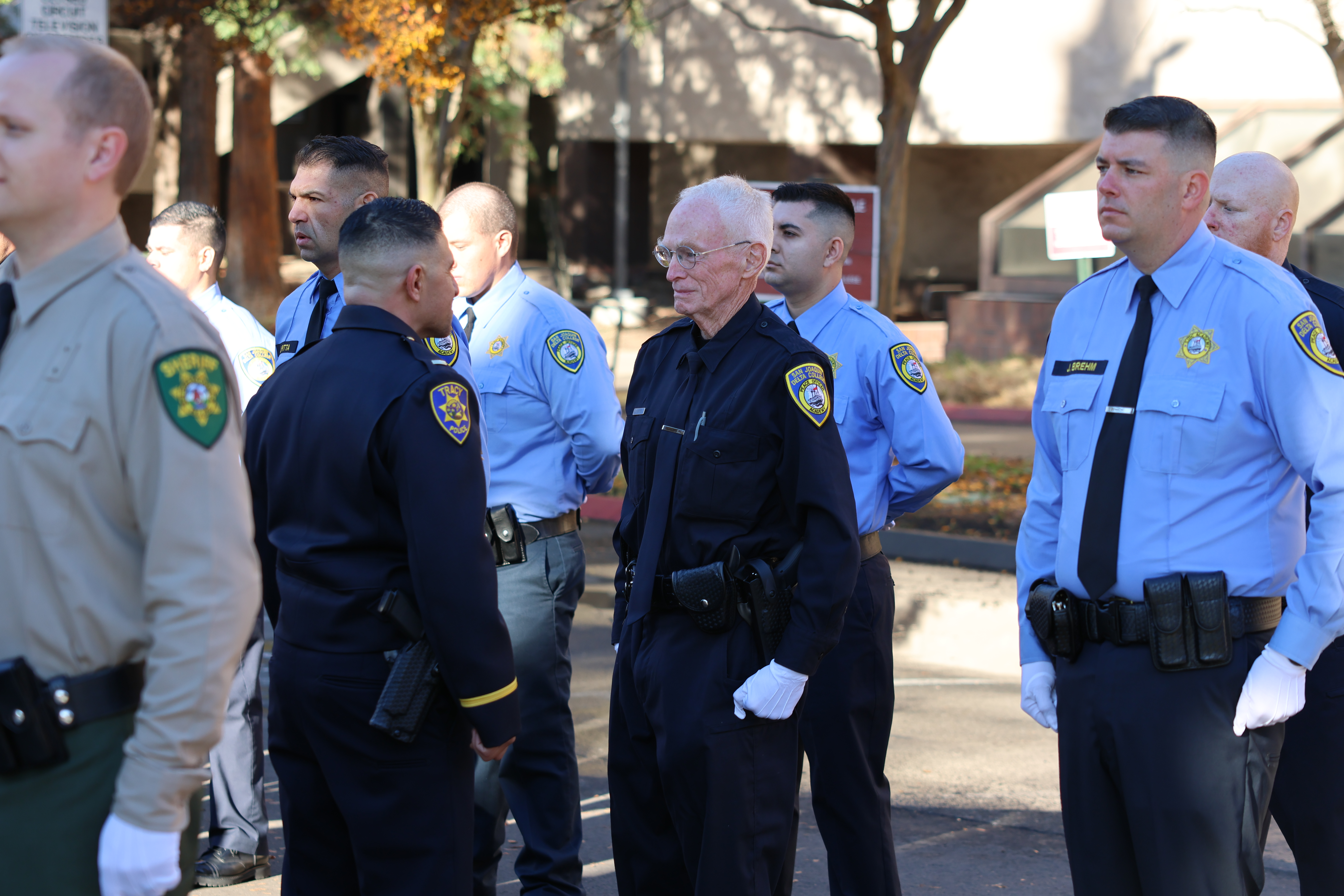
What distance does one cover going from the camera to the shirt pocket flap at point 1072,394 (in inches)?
129

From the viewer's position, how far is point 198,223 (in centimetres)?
504

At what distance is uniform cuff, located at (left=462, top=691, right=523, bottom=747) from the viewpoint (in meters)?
3.08

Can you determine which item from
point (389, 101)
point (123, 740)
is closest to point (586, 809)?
point (123, 740)

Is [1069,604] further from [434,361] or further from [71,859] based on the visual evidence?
[71,859]

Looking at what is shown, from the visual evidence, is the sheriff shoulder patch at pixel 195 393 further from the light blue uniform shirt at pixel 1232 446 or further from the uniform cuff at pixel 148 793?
the light blue uniform shirt at pixel 1232 446

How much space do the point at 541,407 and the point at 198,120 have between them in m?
17.7

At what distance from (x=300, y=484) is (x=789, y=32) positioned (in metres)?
22.0

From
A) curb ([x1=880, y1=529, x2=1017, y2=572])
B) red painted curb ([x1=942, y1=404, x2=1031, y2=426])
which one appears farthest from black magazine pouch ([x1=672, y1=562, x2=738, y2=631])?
red painted curb ([x1=942, y1=404, x2=1031, y2=426])

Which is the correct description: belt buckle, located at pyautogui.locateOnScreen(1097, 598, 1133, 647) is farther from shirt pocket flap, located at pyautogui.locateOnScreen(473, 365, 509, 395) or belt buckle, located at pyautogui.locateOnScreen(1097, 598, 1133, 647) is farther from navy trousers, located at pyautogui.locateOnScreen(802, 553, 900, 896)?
shirt pocket flap, located at pyautogui.locateOnScreen(473, 365, 509, 395)

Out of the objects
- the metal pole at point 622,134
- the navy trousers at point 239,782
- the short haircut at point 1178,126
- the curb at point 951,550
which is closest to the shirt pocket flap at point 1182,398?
the short haircut at point 1178,126

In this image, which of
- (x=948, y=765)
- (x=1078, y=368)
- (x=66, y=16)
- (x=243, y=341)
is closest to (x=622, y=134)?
(x=66, y=16)

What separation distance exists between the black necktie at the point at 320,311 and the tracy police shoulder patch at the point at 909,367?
1.86 m

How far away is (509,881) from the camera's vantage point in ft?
15.4

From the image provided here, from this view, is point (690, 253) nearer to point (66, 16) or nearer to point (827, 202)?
point (827, 202)
